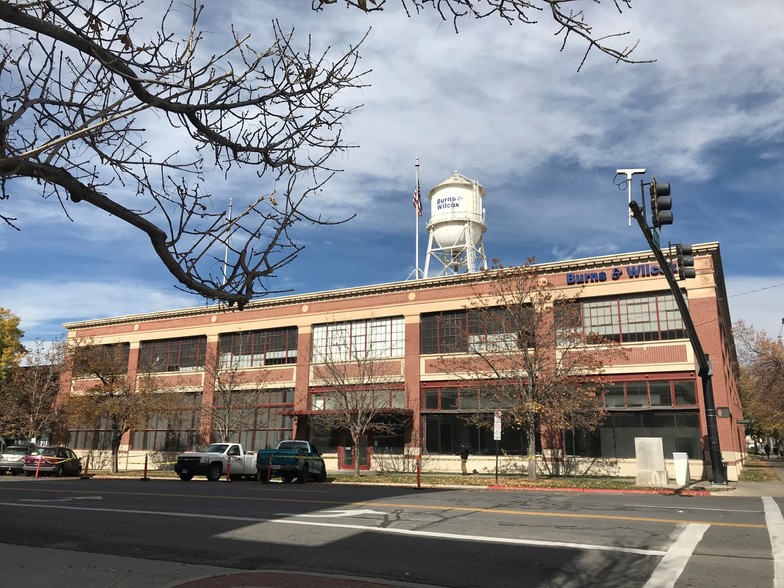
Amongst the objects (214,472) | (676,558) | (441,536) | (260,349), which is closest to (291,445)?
(214,472)

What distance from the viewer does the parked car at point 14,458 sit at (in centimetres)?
3192

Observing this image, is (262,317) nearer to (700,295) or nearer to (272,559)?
(700,295)

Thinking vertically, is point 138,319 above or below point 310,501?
above

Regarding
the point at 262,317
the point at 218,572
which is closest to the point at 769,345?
the point at 262,317

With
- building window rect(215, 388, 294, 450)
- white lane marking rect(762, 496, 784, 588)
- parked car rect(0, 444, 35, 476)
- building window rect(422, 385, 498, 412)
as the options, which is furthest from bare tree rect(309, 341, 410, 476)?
white lane marking rect(762, 496, 784, 588)

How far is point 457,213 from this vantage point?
41469 mm

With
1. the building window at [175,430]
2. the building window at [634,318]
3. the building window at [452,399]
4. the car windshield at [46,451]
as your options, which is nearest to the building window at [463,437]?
the building window at [452,399]

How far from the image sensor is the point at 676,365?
28.9m

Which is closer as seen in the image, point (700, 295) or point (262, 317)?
point (700, 295)

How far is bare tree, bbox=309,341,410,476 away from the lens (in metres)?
32.3

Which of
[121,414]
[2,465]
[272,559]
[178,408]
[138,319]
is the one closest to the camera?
[272,559]

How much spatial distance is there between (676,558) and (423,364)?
86.5ft

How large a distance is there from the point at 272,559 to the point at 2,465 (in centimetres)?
2962

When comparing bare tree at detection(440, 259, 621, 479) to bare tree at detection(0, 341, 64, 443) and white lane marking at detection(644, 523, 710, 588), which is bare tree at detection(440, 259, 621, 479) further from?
bare tree at detection(0, 341, 64, 443)
